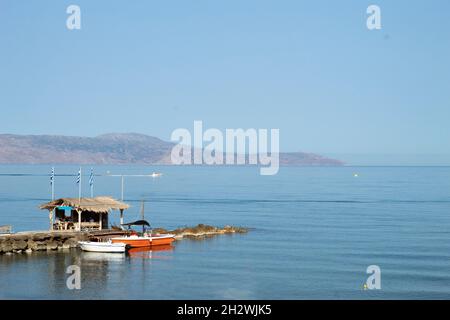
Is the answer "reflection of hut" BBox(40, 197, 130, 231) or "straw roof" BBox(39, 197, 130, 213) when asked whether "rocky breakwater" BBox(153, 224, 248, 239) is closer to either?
"reflection of hut" BBox(40, 197, 130, 231)

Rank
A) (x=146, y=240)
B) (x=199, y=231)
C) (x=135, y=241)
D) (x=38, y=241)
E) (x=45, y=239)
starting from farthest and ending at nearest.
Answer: (x=199, y=231) → (x=146, y=240) → (x=135, y=241) → (x=45, y=239) → (x=38, y=241)

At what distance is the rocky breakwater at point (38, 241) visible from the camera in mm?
63000

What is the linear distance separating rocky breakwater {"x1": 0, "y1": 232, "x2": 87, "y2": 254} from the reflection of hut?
7.22 ft

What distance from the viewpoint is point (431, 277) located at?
54.1 metres

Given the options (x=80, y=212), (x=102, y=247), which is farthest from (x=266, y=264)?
(x=80, y=212)

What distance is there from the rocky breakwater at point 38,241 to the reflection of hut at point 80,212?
2.20m

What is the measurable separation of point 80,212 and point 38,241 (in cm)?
575

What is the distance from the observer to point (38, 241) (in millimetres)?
65312

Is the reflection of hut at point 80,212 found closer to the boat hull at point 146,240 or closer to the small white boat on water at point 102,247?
the boat hull at point 146,240

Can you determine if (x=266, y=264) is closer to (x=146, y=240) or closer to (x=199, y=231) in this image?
(x=146, y=240)

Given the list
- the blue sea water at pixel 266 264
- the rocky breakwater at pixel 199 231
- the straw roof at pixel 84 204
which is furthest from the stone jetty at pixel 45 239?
the rocky breakwater at pixel 199 231
